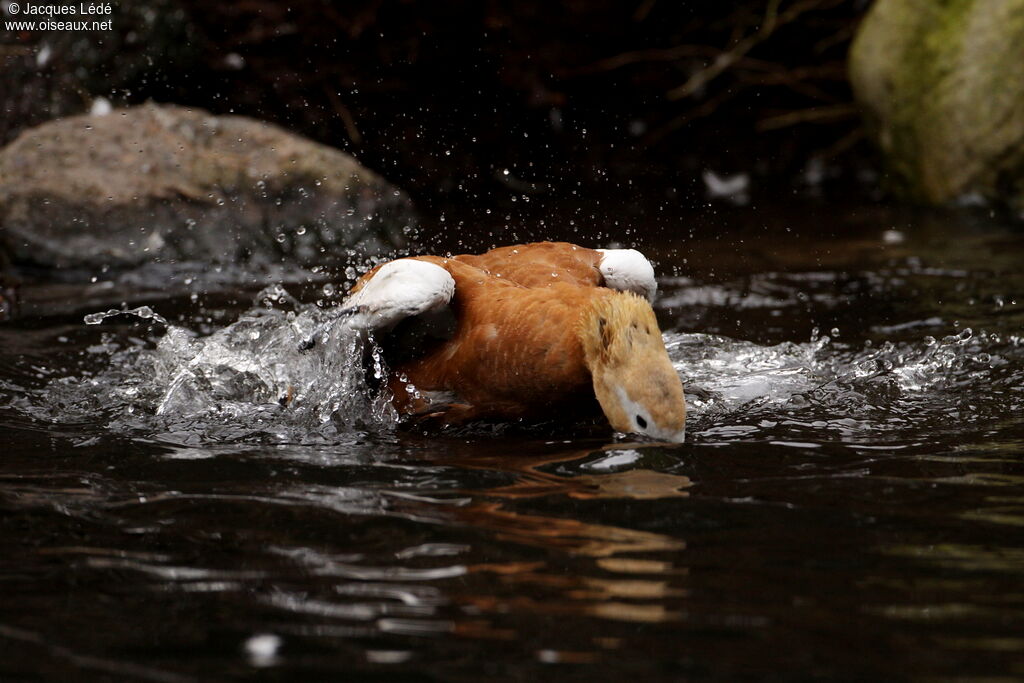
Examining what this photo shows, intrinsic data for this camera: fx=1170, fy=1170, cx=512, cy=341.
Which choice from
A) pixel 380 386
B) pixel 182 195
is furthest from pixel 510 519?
pixel 182 195

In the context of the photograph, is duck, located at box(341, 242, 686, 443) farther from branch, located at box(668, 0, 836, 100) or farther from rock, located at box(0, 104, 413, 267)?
branch, located at box(668, 0, 836, 100)

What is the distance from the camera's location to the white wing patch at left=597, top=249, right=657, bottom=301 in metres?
3.77

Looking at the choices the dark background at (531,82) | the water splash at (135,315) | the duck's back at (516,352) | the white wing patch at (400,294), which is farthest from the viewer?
the dark background at (531,82)

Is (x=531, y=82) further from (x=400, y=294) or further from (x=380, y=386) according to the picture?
(x=400, y=294)

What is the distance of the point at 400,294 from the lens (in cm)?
337

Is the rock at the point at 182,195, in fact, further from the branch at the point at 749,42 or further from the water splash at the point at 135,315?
the branch at the point at 749,42

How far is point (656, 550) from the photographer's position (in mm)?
2367

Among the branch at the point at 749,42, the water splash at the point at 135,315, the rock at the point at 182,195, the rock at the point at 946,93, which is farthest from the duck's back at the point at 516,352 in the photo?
the branch at the point at 749,42

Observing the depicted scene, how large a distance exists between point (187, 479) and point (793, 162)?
6.97 metres

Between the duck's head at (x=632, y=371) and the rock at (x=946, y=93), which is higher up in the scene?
the rock at (x=946, y=93)

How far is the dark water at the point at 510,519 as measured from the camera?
1.93 m

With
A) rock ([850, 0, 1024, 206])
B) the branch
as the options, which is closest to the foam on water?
rock ([850, 0, 1024, 206])

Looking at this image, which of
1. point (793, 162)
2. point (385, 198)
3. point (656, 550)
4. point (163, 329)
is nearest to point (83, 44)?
point (385, 198)

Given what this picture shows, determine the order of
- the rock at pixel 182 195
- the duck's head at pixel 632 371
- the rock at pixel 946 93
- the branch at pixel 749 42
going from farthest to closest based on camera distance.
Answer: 1. the branch at pixel 749 42
2. the rock at pixel 946 93
3. the rock at pixel 182 195
4. the duck's head at pixel 632 371
